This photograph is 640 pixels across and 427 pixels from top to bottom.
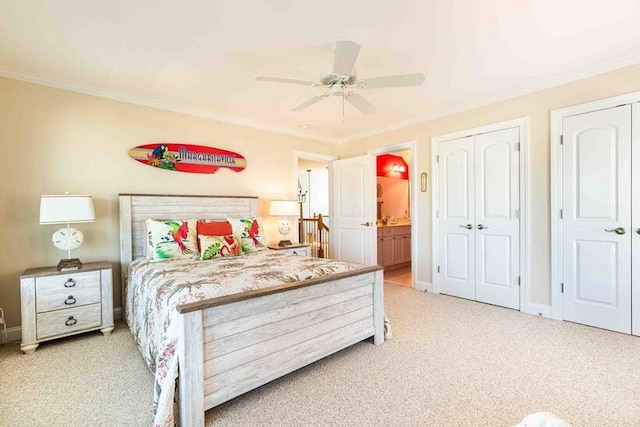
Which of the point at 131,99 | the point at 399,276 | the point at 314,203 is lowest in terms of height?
the point at 399,276

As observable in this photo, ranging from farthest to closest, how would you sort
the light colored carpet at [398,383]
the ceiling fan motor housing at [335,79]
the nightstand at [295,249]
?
the nightstand at [295,249]
the ceiling fan motor housing at [335,79]
the light colored carpet at [398,383]

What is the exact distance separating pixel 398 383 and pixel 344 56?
2.21 m

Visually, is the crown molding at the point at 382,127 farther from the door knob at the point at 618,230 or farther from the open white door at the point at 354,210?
the door knob at the point at 618,230

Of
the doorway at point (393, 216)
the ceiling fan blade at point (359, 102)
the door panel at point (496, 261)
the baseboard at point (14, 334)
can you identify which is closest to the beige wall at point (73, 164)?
the baseboard at point (14, 334)

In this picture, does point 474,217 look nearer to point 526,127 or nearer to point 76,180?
point 526,127

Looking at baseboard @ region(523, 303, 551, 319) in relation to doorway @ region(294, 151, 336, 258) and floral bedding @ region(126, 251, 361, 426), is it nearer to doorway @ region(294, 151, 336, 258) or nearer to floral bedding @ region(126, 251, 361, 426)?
floral bedding @ region(126, 251, 361, 426)

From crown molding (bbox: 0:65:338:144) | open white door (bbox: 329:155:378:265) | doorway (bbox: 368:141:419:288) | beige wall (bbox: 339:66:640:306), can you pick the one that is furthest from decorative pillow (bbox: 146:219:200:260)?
beige wall (bbox: 339:66:640:306)

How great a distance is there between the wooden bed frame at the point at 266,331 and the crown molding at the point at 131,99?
283cm

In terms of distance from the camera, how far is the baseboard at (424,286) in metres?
4.18

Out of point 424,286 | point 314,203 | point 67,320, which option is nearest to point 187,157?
point 67,320

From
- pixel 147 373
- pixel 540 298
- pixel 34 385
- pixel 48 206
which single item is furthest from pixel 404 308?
pixel 48 206

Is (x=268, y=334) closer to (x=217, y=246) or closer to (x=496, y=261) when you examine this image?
(x=217, y=246)

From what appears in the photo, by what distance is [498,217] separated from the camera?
350 centimetres

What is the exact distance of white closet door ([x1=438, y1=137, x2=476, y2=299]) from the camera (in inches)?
148
